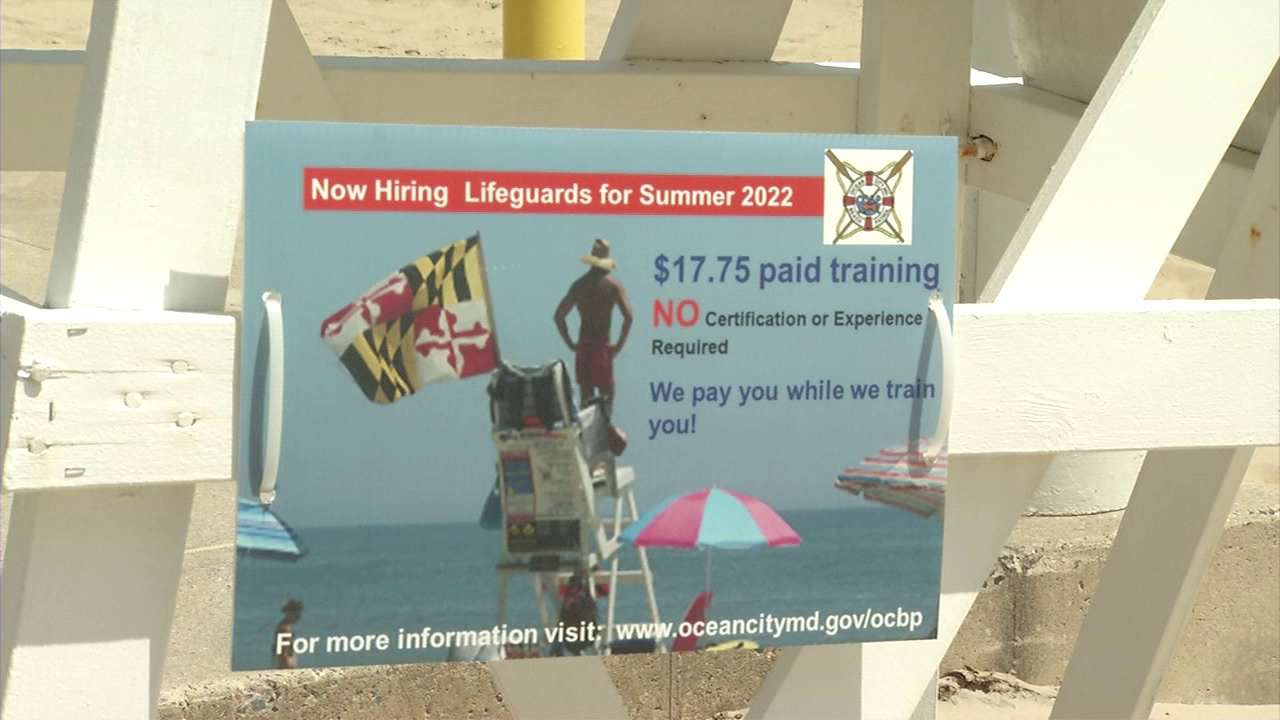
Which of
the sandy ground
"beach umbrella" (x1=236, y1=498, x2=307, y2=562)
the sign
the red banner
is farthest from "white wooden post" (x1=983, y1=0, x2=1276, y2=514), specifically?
the sandy ground

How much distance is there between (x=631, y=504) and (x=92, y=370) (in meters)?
A: 0.78

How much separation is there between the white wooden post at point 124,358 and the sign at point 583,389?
104mm

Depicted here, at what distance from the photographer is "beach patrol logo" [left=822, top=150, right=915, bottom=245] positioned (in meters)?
2.46

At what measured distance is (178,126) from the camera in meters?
2.30

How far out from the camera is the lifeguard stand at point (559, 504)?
2424 mm

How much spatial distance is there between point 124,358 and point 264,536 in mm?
311

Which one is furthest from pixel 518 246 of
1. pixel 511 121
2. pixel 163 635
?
pixel 511 121

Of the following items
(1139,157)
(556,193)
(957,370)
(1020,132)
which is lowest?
(957,370)

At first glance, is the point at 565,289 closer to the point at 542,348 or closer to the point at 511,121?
the point at 542,348

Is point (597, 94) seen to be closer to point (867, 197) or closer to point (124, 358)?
point (867, 197)

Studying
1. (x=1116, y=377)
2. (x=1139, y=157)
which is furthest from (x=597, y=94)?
(x=1116, y=377)

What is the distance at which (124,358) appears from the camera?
2250 millimetres

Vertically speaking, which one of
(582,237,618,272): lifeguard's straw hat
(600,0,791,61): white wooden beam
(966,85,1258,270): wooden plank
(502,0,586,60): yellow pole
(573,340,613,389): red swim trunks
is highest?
(502,0,586,60): yellow pole

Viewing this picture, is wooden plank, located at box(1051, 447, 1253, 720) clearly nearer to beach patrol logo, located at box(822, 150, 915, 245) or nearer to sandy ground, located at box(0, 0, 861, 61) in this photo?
beach patrol logo, located at box(822, 150, 915, 245)
